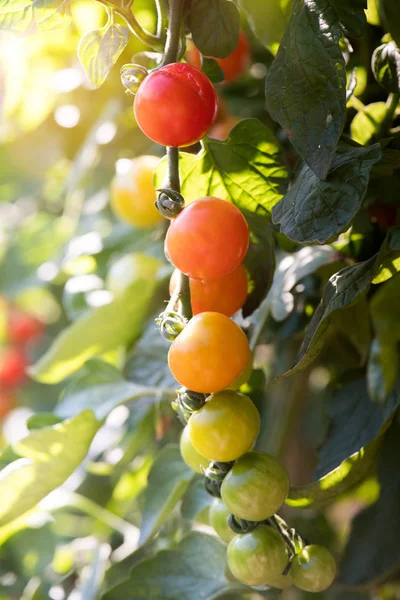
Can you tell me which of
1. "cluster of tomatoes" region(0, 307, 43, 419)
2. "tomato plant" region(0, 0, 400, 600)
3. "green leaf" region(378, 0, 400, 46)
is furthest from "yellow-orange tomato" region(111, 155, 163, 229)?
"cluster of tomatoes" region(0, 307, 43, 419)

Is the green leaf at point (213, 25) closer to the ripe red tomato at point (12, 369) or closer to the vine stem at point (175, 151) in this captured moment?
the vine stem at point (175, 151)

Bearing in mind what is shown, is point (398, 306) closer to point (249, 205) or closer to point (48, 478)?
point (249, 205)

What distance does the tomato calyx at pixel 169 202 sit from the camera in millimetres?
328

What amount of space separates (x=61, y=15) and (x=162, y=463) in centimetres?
31

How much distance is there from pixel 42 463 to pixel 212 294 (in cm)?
18

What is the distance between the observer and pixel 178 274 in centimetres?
35

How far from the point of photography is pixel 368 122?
40cm

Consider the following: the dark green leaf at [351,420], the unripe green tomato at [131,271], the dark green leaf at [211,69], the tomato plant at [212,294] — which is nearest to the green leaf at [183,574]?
the tomato plant at [212,294]

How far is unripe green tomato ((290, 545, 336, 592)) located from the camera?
35cm

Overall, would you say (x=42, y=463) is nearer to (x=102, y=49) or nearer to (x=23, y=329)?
(x=102, y=49)

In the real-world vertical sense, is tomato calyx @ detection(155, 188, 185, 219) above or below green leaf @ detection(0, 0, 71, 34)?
below

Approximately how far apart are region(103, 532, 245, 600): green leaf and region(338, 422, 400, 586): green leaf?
139mm

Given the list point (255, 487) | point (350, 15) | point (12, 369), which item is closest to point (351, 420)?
point (255, 487)

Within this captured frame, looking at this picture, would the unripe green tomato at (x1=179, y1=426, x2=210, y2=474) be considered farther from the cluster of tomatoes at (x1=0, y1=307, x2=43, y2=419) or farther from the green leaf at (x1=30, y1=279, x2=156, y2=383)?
Answer: the cluster of tomatoes at (x1=0, y1=307, x2=43, y2=419)
